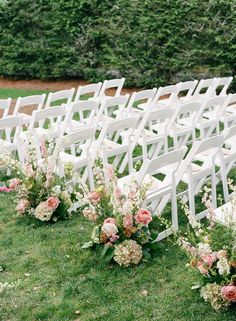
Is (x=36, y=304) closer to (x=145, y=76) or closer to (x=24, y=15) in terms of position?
(x=145, y=76)

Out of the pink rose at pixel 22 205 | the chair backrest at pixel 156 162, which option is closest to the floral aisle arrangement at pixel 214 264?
the chair backrest at pixel 156 162

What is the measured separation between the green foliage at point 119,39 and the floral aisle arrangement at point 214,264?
9811mm

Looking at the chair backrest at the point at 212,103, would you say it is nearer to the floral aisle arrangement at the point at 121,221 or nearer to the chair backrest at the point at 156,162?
the chair backrest at the point at 156,162

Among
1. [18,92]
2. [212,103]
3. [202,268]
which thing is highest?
[202,268]

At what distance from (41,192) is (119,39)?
974cm

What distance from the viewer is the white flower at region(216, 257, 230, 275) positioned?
4.29 meters

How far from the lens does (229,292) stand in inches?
171

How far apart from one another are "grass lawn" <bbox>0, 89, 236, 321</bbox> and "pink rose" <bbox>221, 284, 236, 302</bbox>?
0.58 feet

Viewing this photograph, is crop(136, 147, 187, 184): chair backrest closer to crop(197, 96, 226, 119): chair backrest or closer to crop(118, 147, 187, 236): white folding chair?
crop(118, 147, 187, 236): white folding chair

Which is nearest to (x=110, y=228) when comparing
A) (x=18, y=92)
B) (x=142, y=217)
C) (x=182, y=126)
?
(x=142, y=217)

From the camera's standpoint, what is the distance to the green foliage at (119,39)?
46.2 ft

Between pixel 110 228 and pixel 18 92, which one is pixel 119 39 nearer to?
pixel 18 92

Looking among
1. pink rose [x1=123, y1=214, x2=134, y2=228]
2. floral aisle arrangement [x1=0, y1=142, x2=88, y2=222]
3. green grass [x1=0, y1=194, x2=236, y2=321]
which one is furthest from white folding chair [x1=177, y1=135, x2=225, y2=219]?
floral aisle arrangement [x1=0, y1=142, x2=88, y2=222]

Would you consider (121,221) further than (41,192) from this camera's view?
No
